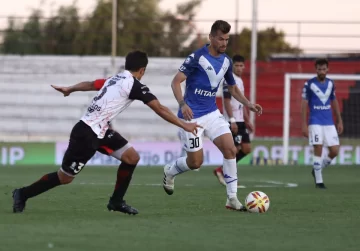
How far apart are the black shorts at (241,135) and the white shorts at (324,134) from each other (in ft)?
3.98

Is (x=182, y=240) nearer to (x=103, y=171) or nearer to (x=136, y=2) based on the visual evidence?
(x=103, y=171)

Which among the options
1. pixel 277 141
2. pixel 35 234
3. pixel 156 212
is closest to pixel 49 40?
pixel 277 141

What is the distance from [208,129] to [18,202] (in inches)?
105

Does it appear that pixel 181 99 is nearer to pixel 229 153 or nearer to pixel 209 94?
pixel 209 94

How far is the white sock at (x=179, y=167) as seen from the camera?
12665 millimetres

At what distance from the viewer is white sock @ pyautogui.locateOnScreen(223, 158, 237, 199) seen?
11457 mm

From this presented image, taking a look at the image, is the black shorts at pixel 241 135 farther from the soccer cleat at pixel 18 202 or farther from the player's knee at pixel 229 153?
the soccer cleat at pixel 18 202

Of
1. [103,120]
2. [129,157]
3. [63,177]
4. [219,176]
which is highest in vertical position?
[103,120]

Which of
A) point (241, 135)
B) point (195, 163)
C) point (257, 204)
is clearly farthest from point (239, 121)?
point (257, 204)

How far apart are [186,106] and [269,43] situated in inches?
984

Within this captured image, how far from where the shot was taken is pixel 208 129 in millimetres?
11945

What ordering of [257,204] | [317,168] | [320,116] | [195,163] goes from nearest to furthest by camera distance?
1. [257,204]
2. [195,163]
3. [317,168]
4. [320,116]

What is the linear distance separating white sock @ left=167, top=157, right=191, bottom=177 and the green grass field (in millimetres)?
400

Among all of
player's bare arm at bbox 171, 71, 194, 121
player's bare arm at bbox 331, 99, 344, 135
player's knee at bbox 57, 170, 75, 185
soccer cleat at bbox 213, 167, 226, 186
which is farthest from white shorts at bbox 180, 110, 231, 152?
player's bare arm at bbox 331, 99, 344, 135
